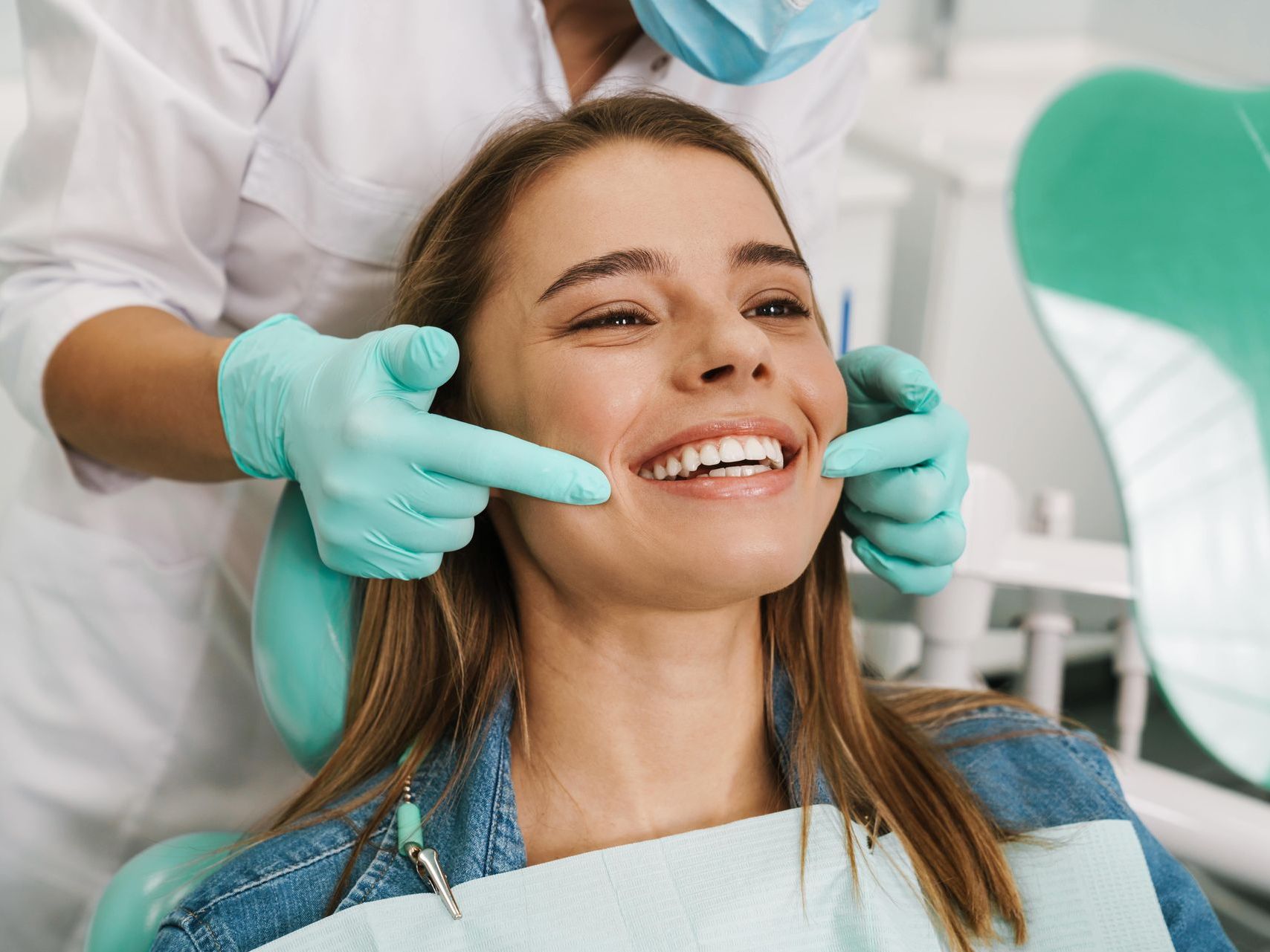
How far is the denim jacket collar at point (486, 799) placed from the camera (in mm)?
1126

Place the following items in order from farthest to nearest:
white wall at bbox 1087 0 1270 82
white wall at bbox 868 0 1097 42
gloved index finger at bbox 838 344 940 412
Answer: white wall at bbox 868 0 1097 42 → white wall at bbox 1087 0 1270 82 → gloved index finger at bbox 838 344 940 412

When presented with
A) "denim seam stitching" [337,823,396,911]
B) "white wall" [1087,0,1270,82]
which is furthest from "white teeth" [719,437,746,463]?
"white wall" [1087,0,1270,82]

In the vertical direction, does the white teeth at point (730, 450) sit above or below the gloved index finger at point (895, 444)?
below

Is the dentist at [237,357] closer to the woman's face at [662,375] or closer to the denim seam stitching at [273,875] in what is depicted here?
the woman's face at [662,375]

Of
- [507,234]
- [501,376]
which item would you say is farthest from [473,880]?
[507,234]

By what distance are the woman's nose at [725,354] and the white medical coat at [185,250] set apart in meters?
0.41

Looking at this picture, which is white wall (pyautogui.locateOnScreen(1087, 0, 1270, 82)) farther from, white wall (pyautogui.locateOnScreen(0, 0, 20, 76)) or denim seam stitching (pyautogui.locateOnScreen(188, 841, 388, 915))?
denim seam stitching (pyautogui.locateOnScreen(188, 841, 388, 915))

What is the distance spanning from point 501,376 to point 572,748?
1.19 ft

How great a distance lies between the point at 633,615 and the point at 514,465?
0.23 meters

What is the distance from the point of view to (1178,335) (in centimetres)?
172

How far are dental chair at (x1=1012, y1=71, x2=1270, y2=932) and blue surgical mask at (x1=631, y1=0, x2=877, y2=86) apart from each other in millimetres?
621

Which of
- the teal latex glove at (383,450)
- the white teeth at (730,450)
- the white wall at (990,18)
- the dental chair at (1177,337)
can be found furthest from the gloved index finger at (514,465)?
the white wall at (990,18)

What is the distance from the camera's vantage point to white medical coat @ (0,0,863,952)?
125 cm

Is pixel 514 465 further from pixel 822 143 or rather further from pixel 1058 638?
pixel 1058 638
